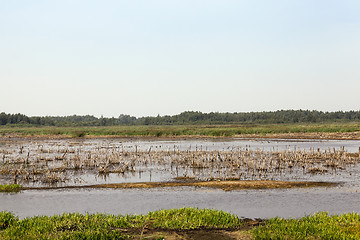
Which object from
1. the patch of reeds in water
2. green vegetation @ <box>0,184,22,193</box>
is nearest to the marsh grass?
green vegetation @ <box>0,184,22,193</box>

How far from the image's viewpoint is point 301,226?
1162 centimetres

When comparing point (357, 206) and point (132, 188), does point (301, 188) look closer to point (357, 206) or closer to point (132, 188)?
point (357, 206)

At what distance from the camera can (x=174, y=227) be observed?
12.4 meters

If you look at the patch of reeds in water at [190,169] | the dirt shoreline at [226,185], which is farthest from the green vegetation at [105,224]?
the patch of reeds in water at [190,169]

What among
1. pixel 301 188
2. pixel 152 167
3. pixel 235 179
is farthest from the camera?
pixel 152 167

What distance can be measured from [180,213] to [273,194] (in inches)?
316

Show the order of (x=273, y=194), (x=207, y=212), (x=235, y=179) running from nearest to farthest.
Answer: (x=207, y=212) → (x=273, y=194) → (x=235, y=179)

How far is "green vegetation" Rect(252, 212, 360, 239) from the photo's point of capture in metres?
10.9

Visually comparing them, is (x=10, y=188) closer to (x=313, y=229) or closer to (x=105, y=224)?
(x=105, y=224)

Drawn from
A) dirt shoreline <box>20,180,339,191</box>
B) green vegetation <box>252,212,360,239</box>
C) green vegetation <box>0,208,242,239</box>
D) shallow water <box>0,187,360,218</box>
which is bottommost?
shallow water <box>0,187,360,218</box>

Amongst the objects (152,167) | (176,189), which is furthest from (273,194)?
(152,167)

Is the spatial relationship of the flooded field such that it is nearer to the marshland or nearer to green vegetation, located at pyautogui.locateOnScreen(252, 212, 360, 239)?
the marshland

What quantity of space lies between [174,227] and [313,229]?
4.85 m

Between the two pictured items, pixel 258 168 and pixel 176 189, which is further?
pixel 258 168
